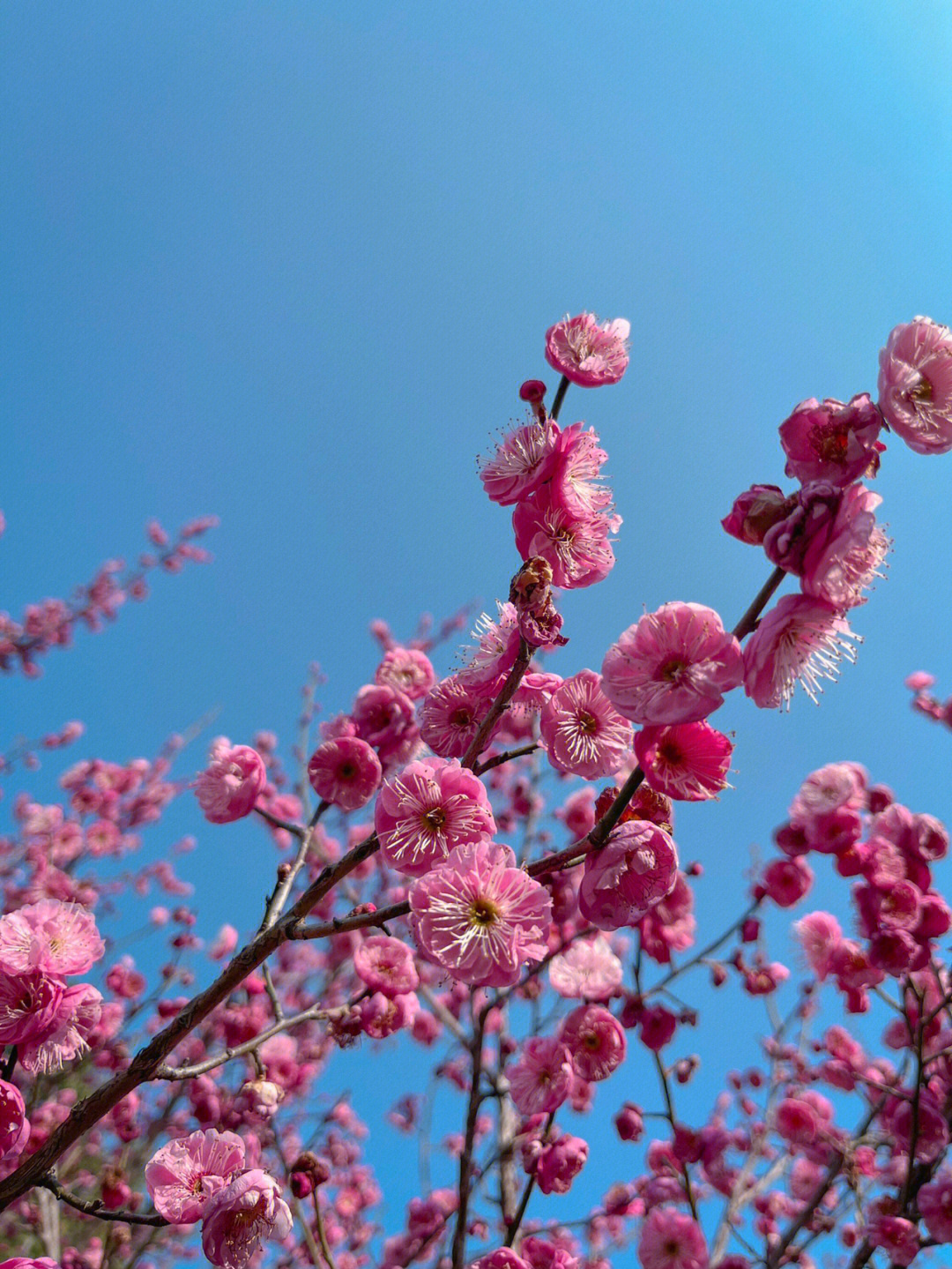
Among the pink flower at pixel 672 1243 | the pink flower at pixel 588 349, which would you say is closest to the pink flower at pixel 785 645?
the pink flower at pixel 588 349

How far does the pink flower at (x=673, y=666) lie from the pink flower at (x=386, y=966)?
1380 mm

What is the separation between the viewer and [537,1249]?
7.35 feet

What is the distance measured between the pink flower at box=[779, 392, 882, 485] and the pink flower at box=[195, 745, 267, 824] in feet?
4.85

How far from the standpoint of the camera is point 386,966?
89.4 inches

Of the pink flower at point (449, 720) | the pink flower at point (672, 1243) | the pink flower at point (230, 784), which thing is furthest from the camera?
the pink flower at point (672, 1243)

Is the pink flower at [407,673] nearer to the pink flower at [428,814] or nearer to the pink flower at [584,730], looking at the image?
the pink flower at [584,730]

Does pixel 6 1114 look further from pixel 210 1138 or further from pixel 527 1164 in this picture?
pixel 527 1164

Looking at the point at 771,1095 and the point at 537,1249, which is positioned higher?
the point at 771,1095

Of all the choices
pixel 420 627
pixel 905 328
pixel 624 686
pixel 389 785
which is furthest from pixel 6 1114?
pixel 420 627

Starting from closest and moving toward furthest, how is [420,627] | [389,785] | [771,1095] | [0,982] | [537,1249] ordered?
[389,785]
[0,982]
[537,1249]
[771,1095]
[420,627]

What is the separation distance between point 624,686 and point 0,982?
1.40 metres

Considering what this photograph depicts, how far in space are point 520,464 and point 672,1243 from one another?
8.99ft

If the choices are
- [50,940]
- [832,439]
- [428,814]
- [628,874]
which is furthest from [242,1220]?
[832,439]

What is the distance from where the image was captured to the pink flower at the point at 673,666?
47.3 inches
